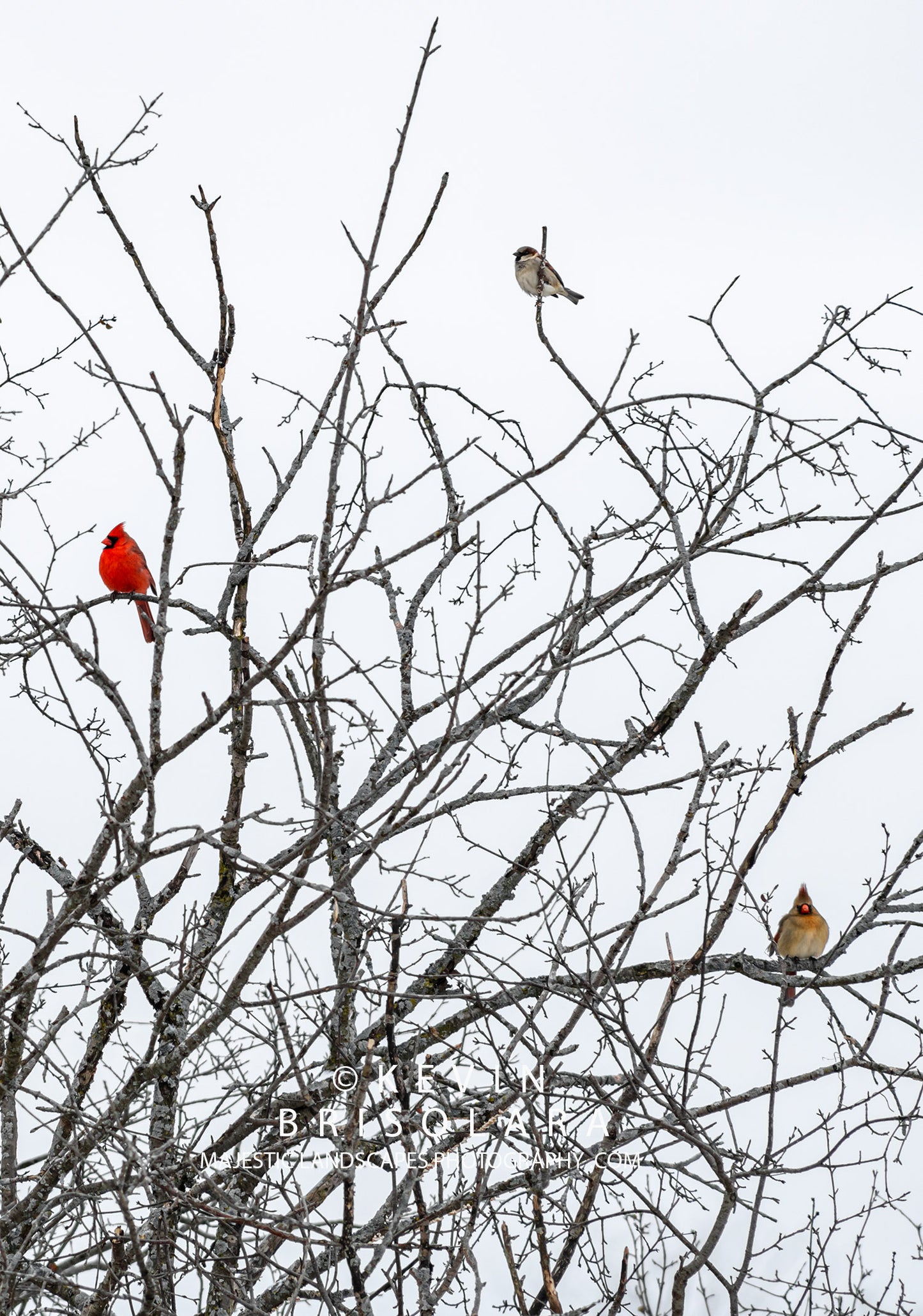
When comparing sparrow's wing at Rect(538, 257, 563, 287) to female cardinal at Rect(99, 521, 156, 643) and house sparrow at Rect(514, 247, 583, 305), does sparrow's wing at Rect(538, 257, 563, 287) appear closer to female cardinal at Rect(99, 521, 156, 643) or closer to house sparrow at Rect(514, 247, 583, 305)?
house sparrow at Rect(514, 247, 583, 305)

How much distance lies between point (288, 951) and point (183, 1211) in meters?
1.41

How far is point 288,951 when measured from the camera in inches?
154

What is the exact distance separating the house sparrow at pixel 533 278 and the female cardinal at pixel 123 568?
3.04m

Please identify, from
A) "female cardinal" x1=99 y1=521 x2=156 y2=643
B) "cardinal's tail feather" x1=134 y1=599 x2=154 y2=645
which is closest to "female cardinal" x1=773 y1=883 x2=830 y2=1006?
"cardinal's tail feather" x1=134 y1=599 x2=154 y2=645

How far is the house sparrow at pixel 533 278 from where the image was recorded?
881cm

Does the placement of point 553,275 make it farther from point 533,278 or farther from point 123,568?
point 123,568

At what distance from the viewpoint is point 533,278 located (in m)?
8.95

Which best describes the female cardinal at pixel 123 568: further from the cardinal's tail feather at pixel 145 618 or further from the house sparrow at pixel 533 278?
the house sparrow at pixel 533 278

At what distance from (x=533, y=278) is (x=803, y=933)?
4.75 m

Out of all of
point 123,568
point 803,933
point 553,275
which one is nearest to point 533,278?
point 553,275

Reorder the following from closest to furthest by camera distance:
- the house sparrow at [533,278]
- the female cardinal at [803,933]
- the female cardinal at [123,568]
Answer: the female cardinal at [803,933] → the female cardinal at [123,568] → the house sparrow at [533,278]

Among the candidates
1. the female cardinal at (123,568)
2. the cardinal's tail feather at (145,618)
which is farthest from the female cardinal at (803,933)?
the female cardinal at (123,568)

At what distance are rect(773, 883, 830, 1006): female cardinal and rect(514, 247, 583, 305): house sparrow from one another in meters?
4.35

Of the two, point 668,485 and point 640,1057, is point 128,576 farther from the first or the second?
point 640,1057
